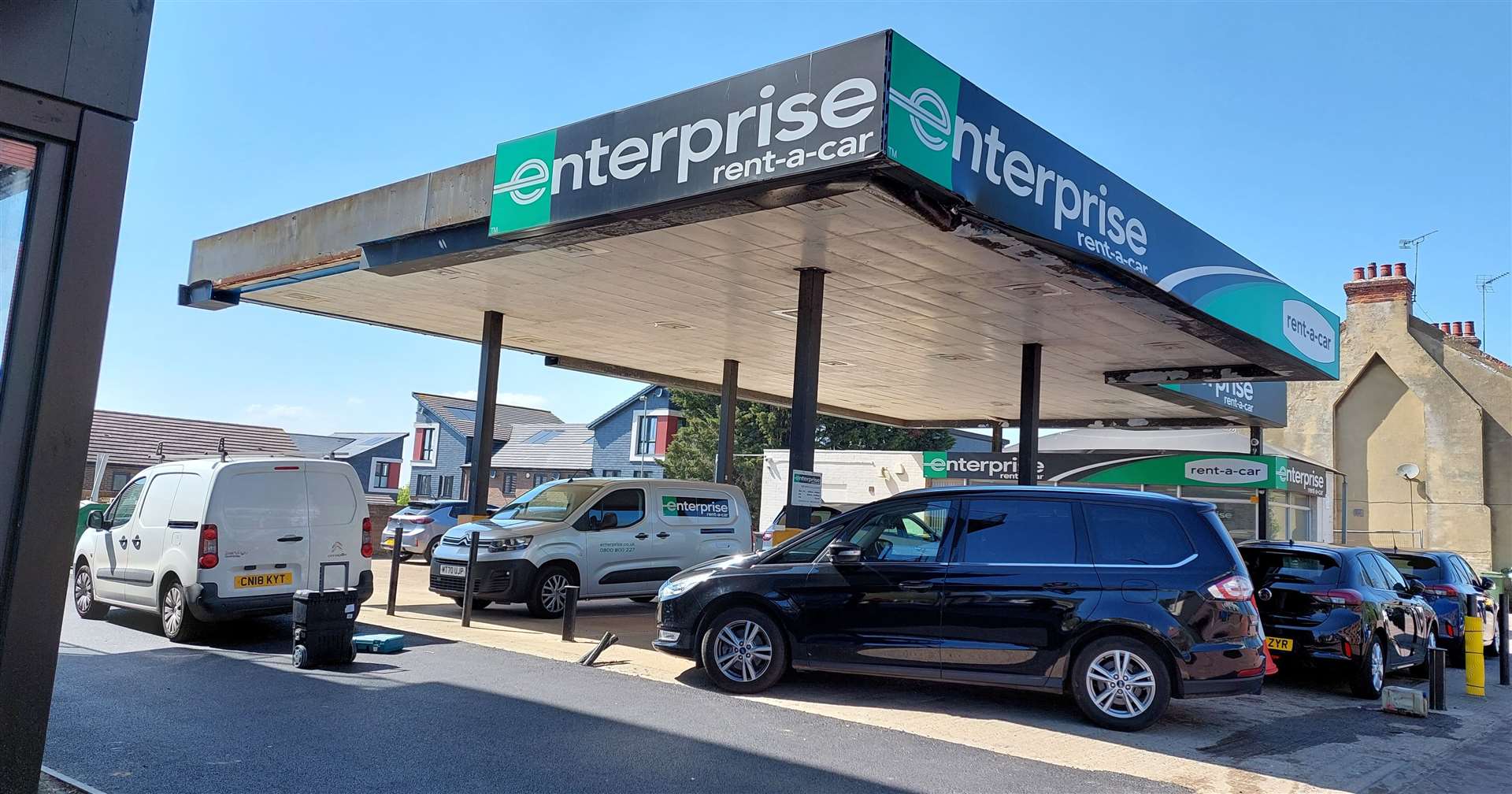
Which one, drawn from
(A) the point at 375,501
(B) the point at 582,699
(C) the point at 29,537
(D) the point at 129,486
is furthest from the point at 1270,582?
(A) the point at 375,501

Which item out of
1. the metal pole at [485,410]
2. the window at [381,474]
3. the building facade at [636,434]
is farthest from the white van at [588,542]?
the window at [381,474]

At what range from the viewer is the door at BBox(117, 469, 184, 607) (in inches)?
424

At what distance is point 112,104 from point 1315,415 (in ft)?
118

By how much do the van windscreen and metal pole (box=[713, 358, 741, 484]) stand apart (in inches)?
148

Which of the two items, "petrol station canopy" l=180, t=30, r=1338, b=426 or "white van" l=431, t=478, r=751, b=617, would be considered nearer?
"petrol station canopy" l=180, t=30, r=1338, b=426

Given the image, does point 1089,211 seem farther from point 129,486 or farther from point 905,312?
point 129,486

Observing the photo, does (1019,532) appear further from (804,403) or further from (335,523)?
(335,523)

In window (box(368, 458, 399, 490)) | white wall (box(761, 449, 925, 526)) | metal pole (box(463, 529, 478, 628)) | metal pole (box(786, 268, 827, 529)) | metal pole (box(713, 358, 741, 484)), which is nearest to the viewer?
metal pole (box(786, 268, 827, 529))

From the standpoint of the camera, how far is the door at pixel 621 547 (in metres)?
13.8

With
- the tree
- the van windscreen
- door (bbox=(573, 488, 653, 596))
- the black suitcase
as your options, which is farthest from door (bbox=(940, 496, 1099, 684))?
the tree

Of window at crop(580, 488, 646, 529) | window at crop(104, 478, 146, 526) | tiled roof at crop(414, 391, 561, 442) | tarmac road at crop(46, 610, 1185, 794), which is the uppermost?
tiled roof at crop(414, 391, 561, 442)

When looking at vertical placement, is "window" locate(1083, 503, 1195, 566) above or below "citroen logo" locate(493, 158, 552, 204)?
below

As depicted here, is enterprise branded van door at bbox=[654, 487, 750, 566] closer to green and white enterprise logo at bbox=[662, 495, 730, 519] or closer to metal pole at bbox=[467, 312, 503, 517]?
green and white enterprise logo at bbox=[662, 495, 730, 519]

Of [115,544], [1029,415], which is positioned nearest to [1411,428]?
[1029,415]
